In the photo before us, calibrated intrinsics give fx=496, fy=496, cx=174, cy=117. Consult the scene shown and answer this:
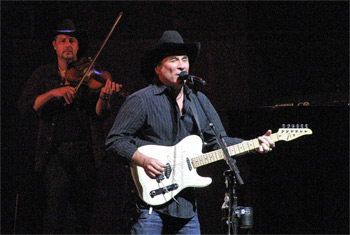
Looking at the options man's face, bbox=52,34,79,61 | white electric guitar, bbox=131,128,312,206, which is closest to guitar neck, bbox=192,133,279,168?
white electric guitar, bbox=131,128,312,206

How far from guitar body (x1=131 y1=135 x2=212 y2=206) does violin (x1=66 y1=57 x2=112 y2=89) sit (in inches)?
50.0

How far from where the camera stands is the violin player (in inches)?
175

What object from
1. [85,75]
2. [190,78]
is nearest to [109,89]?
[85,75]

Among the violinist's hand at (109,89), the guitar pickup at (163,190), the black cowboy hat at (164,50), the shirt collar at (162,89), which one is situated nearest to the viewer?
the guitar pickup at (163,190)

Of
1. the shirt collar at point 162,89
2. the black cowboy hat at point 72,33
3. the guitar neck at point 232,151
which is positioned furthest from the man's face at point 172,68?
the black cowboy hat at point 72,33

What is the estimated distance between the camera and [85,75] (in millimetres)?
4484

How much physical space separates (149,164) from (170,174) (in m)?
0.26

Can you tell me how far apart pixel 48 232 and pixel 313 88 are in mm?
3513

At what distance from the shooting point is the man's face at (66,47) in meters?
4.73

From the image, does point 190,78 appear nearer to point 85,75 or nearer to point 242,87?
point 85,75

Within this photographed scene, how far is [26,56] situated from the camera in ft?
17.3

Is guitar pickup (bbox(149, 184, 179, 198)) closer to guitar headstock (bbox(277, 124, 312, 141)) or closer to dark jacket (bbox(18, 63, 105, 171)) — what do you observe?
guitar headstock (bbox(277, 124, 312, 141))

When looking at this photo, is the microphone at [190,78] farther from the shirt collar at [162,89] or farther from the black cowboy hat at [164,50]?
the black cowboy hat at [164,50]

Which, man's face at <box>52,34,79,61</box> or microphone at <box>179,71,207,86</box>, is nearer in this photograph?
microphone at <box>179,71,207,86</box>
